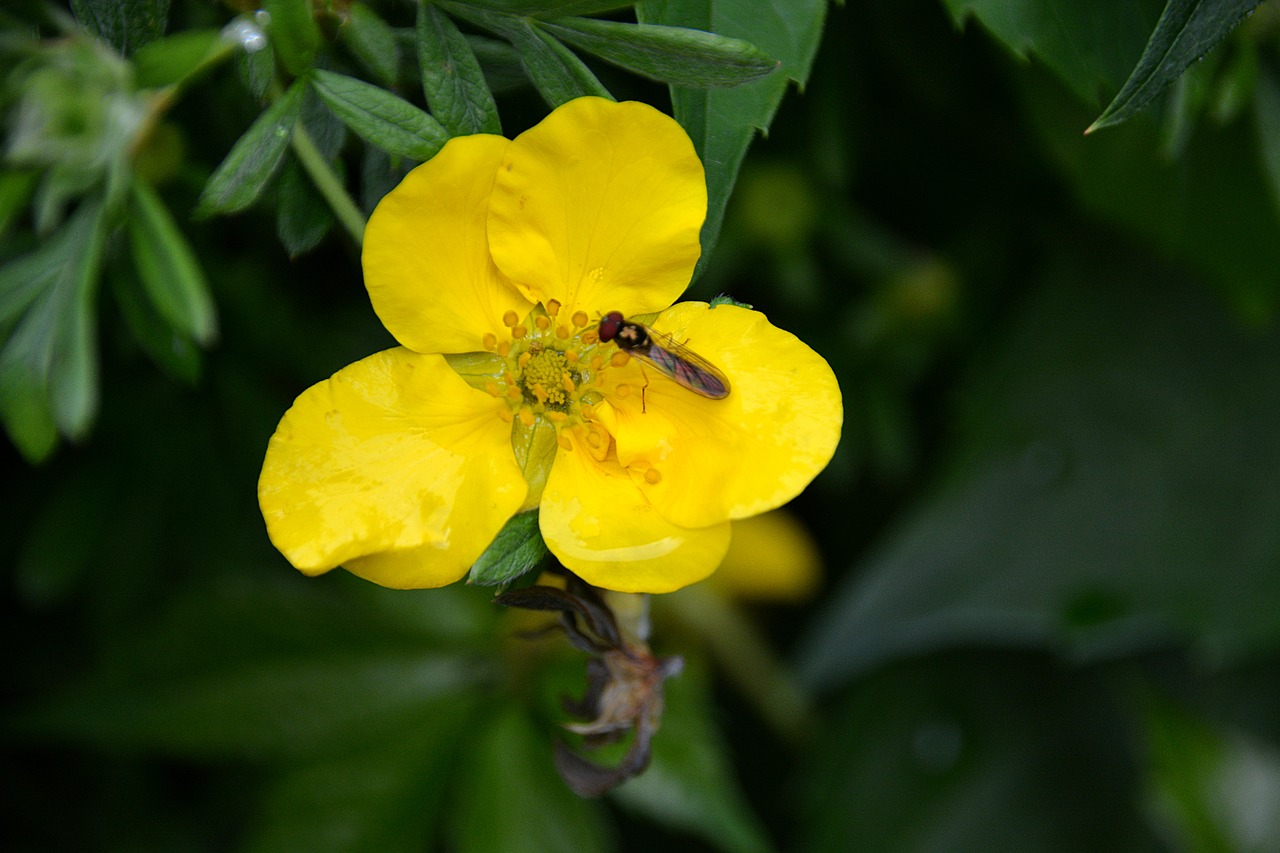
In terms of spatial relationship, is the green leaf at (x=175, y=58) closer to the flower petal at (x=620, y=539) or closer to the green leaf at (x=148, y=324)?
the green leaf at (x=148, y=324)

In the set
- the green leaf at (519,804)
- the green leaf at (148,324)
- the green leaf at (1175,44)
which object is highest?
the green leaf at (1175,44)

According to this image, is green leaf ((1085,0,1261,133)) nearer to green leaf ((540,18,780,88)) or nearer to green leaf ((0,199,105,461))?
green leaf ((540,18,780,88))


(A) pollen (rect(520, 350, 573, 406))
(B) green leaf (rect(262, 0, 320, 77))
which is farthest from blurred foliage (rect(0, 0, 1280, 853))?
(A) pollen (rect(520, 350, 573, 406))

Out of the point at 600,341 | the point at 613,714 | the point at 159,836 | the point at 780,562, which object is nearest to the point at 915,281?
the point at 780,562

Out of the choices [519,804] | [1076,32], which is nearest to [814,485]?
[519,804]

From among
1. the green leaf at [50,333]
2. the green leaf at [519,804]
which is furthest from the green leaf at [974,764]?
the green leaf at [50,333]

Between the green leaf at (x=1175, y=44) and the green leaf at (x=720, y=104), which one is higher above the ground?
the green leaf at (x=1175, y=44)

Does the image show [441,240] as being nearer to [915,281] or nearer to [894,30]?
[894,30]
